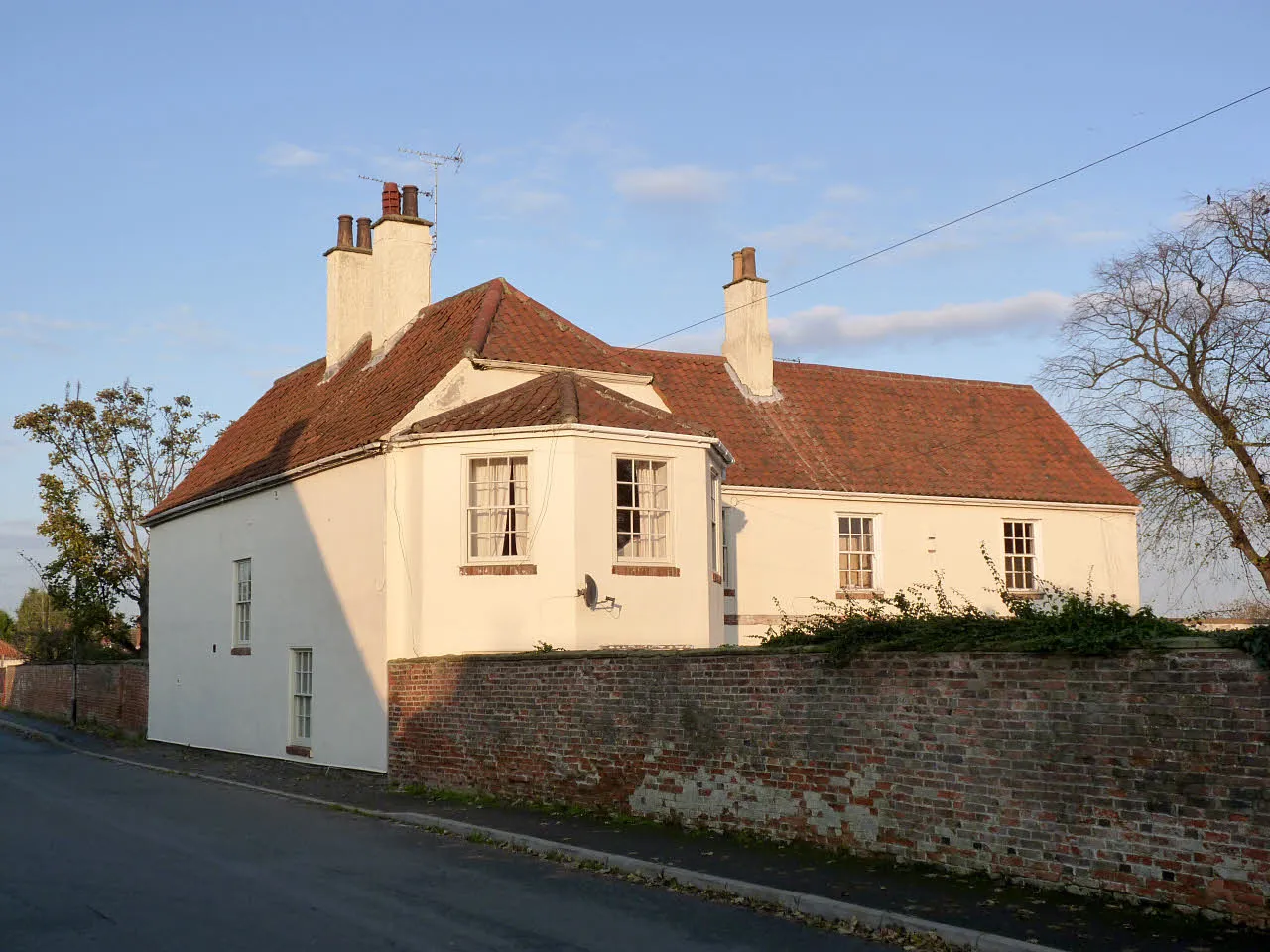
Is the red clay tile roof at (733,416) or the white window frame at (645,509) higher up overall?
the red clay tile roof at (733,416)

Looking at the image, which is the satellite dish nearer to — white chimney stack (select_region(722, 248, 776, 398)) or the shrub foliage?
the shrub foliage

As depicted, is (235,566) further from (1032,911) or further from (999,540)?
(1032,911)

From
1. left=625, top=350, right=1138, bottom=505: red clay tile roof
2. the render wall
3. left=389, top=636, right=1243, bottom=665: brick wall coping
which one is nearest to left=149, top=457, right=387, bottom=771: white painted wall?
the render wall

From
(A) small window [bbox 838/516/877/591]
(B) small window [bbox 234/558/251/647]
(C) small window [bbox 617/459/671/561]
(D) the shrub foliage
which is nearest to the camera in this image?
(D) the shrub foliage

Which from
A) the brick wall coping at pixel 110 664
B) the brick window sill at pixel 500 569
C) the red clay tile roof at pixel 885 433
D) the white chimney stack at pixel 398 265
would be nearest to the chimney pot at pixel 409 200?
the white chimney stack at pixel 398 265

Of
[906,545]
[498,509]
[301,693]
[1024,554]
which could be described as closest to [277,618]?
[301,693]

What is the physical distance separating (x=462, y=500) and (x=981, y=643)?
10.3m

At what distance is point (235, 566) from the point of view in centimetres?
2512

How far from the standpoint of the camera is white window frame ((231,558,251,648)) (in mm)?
24641

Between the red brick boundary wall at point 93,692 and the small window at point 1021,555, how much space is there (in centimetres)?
2034

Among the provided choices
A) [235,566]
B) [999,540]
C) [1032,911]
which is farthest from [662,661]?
[999,540]

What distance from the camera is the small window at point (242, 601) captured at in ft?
80.8

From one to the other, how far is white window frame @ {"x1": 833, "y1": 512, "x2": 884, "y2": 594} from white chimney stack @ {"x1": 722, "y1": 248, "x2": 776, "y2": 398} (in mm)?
3828

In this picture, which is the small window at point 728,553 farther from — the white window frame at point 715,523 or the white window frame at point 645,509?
the white window frame at point 645,509
